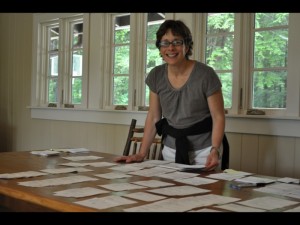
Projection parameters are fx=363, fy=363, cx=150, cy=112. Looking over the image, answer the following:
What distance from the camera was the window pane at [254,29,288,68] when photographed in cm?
257

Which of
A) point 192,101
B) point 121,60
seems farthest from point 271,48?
point 121,60

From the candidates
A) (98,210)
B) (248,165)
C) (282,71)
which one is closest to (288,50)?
(282,71)

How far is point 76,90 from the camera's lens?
4121mm

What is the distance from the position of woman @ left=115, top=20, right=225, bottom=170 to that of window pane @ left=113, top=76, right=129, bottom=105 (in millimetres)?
1655

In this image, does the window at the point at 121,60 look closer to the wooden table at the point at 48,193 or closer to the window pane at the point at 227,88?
the window pane at the point at 227,88

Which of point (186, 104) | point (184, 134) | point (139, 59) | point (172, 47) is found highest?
point (139, 59)

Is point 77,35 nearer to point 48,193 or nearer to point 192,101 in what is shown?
point 192,101

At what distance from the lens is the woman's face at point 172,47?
189cm

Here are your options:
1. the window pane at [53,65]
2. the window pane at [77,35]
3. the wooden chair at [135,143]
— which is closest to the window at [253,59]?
the wooden chair at [135,143]

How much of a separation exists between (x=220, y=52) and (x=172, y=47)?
1111mm

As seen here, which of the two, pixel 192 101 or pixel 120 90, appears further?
pixel 120 90

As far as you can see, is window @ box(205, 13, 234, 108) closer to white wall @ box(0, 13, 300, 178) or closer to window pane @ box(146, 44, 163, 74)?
white wall @ box(0, 13, 300, 178)

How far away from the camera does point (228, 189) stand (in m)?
1.30
